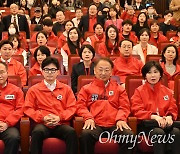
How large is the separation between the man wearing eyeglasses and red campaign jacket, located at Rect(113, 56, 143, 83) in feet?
3.02

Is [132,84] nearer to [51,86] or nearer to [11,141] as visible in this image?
[51,86]

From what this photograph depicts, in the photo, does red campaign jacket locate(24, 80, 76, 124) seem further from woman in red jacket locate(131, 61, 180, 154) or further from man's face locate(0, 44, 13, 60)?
man's face locate(0, 44, 13, 60)

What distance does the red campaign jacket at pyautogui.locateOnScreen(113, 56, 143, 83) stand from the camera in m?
3.90

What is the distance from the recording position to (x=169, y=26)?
6.27m

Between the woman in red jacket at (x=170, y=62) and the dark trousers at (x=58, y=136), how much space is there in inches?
48.6

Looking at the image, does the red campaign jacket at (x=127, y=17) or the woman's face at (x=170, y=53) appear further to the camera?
the red campaign jacket at (x=127, y=17)

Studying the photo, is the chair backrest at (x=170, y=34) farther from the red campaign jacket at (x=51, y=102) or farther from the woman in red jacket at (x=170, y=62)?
the red campaign jacket at (x=51, y=102)

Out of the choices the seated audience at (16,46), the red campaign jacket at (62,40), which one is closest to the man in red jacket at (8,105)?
the seated audience at (16,46)

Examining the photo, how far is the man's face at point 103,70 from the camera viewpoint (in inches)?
119

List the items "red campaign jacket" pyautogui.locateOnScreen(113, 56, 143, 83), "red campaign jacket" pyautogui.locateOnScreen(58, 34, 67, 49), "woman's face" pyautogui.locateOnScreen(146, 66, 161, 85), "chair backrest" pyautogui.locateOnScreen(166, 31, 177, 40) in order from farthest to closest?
"chair backrest" pyautogui.locateOnScreen(166, 31, 177, 40) → "red campaign jacket" pyautogui.locateOnScreen(58, 34, 67, 49) → "red campaign jacket" pyautogui.locateOnScreen(113, 56, 143, 83) → "woman's face" pyautogui.locateOnScreen(146, 66, 161, 85)

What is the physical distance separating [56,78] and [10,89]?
41 cm

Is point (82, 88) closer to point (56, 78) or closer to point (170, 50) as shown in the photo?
point (56, 78)

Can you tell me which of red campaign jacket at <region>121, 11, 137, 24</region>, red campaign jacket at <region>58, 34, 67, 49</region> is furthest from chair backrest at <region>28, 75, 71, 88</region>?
red campaign jacket at <region>121, 11, 137, 24</region>

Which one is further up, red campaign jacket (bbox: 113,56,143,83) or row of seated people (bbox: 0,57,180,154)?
red campaign jacket (bbox: 113,56,143,83)
